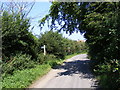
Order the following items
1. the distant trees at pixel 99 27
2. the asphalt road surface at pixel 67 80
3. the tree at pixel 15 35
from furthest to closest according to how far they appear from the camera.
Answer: the tree at pixel 15 35
the asphalt road surface at pixel 67 80
the distant trees at pixel 99 27

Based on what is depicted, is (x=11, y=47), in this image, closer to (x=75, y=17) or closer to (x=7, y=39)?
(x=7, y=39)

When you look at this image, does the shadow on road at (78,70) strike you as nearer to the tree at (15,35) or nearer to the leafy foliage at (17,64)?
the leafy foliage at (17,64)

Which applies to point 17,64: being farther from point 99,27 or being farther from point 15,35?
point 99,27

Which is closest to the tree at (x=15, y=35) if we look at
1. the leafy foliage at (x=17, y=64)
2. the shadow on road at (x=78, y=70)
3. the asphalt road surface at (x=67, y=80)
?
the leafy foliage at (x=17, y=64)

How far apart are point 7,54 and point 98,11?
23.7 ft

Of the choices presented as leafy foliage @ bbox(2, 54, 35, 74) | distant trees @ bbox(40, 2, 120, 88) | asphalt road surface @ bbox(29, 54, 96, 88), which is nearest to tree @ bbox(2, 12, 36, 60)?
leafy foliage @ bbox(2, 54, 35, 74)

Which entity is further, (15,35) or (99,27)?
(15,35)

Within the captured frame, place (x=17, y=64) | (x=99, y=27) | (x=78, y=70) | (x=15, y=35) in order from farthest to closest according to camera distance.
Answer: (x=78, y=70) → (x=15, y=35) → (x=17, y=64) → (x=99, y=27)

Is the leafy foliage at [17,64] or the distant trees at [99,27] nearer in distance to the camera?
the distant trees at [99,27]

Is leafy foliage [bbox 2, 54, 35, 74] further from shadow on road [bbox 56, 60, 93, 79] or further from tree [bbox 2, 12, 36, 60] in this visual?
shadow on road [bbox 56, 60, 93, 79]

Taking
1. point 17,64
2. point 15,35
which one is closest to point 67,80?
point 17,64

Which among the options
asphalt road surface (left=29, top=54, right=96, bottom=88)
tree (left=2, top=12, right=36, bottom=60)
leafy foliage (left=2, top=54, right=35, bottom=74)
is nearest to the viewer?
asphalt road surface (left=29, top=54, right=96, bottom=88)

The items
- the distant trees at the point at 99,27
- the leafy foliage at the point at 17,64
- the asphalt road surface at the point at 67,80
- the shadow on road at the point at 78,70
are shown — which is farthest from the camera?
the shadow on road at the point at 78,70

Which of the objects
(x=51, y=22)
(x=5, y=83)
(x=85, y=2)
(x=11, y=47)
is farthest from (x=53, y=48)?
(x=5, y=83)
